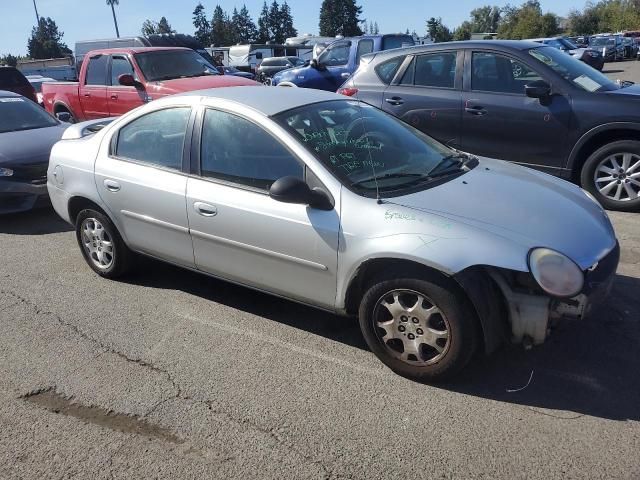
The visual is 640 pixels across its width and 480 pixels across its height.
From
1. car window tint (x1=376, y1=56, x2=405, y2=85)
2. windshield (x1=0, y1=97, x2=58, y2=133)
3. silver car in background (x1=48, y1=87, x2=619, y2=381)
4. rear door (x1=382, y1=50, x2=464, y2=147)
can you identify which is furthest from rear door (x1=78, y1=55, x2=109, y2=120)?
silver car in background (x1=48, y1=87, x2=619, y2=381)

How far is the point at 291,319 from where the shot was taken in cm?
416

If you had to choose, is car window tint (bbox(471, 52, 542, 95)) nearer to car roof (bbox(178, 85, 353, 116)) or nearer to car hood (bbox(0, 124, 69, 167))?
car roof (bbox(178, 85, 353, 116))

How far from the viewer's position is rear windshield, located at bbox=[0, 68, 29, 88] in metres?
13.4

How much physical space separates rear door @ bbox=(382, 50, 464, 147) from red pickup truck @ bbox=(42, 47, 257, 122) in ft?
9.56

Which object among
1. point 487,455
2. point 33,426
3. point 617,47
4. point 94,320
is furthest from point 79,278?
point 617,47

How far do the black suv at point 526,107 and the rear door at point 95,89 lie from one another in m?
5.23

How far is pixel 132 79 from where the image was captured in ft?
31.5

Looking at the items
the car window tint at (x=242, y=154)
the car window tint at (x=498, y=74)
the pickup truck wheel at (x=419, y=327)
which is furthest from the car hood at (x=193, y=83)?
the pickup truck wheel at (x=419, y=327)

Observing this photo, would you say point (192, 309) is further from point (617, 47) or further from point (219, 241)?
point (617, 47)

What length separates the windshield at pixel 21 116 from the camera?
786 cm

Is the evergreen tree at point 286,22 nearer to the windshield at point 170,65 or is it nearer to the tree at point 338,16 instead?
the tree at point 338,16

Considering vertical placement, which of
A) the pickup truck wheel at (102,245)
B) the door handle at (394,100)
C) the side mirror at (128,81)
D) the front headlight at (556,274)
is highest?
the side mirror at (128,81)

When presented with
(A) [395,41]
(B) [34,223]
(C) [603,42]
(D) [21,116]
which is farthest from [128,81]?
(C) [603,42]

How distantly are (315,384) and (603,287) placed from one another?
1641mm
